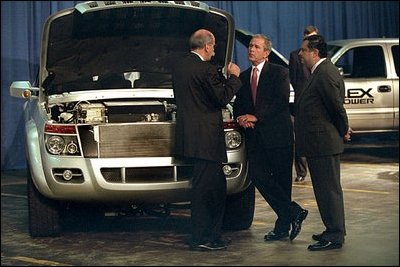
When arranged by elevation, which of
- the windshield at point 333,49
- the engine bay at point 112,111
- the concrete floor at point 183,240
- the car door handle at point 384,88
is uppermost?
the windshield at point 333,49

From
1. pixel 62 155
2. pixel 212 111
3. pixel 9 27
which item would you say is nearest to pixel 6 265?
pixel 62 155

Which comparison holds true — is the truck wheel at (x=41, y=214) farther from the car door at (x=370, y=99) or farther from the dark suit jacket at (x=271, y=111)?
the car door at (x=370, y=99)

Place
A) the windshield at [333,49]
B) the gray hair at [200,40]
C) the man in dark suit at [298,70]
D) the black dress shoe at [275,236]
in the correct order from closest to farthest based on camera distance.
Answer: the gray hair at [200,40] → the black dress shoe at [275,236] → the man in dark suit at [298,70] → the windshield at [333,49]

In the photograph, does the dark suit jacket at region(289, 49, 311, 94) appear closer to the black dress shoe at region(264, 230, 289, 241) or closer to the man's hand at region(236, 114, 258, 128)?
the man's hand at region(236, 114, 258, 128)

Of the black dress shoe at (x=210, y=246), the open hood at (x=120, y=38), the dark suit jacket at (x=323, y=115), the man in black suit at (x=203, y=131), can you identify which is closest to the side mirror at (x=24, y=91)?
the open hood at (x=120, y=38)

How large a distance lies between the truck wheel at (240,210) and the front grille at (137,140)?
0.97 m

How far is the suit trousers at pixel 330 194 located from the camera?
8.14 metres

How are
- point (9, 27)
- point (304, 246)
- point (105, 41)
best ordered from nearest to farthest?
point (304, 246) < point (105, 41) < point (9, 27)

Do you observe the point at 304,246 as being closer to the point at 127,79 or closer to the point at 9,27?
the point at 127,79

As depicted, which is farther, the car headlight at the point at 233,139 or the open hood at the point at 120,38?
the open hood at the point at 120,38

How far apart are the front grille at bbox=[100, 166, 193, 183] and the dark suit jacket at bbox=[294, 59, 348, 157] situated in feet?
3.59

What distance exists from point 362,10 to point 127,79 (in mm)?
10997

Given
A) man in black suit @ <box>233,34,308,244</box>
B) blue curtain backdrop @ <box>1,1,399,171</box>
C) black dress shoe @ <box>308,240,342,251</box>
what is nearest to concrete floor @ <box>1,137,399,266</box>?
black dress shoe @ <box>308,240,342,251</box>

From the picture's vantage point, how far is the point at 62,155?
27.9 feet
